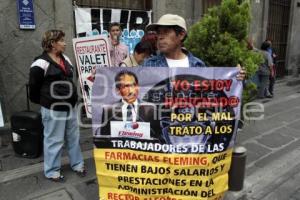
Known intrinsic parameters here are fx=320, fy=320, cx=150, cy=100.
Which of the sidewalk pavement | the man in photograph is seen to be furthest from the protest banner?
the man in photograph

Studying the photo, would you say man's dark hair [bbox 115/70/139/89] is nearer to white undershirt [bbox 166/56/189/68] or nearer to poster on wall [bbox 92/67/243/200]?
poster on wall [bbox 92/67/243/200]

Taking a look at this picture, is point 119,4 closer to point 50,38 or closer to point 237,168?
point 50,38

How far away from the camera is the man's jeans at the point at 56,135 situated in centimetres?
372

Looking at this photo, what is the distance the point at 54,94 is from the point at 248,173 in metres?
2.68

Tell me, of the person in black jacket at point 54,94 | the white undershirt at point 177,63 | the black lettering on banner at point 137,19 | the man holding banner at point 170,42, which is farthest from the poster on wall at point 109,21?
the white undershirt at point 177,63


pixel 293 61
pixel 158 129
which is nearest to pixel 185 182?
pixel 158 129

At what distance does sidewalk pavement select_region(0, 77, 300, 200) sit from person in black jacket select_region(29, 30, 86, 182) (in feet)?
0.84

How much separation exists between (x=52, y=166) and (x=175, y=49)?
2242 mm

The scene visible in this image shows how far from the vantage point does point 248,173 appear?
4246 millimetres

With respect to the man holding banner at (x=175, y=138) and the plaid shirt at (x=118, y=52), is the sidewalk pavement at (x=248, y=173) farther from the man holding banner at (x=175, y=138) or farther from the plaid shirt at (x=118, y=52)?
the plaid shirt at (x=118, y=52)

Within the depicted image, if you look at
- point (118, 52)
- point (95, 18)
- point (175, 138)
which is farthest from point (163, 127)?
point (95, 18)

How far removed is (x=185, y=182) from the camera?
7.97 feet

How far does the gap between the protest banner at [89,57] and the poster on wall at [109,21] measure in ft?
6.44

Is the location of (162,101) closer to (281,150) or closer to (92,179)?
(92,179)
